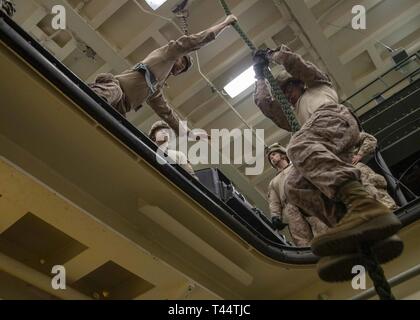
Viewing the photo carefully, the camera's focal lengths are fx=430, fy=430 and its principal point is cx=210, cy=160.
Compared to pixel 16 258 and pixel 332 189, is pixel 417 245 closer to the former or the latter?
pixel 332 189

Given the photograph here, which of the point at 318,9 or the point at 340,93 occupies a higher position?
the point at 318,9

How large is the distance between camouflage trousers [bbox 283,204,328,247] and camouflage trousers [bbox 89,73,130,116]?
1.73 metres

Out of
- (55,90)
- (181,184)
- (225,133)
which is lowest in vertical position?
(181,184)

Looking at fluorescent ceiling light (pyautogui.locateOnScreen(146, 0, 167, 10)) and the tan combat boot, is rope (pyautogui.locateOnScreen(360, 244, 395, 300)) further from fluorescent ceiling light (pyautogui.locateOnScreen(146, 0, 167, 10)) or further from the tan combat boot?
fluorescent ceiling light (pyautogui.locateOnScreen(146, 0, 167, 10))

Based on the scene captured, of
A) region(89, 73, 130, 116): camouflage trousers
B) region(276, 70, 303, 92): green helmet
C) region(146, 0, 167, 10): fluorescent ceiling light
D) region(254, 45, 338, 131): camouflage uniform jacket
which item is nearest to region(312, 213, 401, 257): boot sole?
region(254, 45, 338, 131): camouflage uniform jacket

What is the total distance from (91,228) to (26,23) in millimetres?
3646

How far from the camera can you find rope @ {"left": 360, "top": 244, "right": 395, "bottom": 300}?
1407 millimetres

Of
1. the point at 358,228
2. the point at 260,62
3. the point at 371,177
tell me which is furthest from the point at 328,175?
the point at 371,177

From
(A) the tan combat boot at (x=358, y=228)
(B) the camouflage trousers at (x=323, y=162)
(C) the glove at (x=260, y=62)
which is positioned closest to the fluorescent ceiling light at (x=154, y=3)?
(C) the glove at (x=260, y=62)

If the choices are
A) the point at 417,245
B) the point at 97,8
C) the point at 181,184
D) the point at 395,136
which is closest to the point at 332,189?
the point at 181,184

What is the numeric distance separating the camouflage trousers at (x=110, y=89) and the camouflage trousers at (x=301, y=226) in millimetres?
1730

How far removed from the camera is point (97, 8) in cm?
527

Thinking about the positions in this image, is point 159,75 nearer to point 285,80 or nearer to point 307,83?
point 285,80

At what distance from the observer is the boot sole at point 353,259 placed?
1.76 metres
